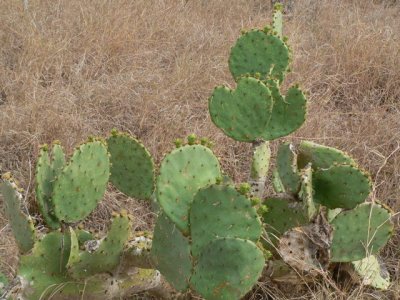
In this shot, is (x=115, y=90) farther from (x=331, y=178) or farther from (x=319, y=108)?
(x=331, y=178)

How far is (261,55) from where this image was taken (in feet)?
7.95

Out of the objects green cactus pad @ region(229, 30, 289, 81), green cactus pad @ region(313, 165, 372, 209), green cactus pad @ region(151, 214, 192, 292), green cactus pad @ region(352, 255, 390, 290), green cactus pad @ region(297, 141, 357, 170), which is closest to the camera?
green cactus pad @ region(151, 214, 192, 292)

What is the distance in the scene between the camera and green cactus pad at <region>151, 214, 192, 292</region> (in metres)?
1.61

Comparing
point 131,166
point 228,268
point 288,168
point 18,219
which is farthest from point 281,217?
point 18,219

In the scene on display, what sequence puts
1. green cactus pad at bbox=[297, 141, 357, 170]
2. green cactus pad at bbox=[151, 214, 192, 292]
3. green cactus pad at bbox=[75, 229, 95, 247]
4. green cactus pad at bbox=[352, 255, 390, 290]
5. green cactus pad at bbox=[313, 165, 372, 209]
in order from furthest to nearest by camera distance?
green cactus pad at bbox=[352, 255, 390, 290] → green cactus pad at bbox=[297, 141, 357, 170] → green cactus pad at bbox=[313, 165, 372, 209] → green cactus pad at bbox=[75, 229, 95, 247] → green cactus pad at bbox=[151, 214, 192, 292]

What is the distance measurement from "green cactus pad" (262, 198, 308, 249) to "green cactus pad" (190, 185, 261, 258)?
0.55 metres

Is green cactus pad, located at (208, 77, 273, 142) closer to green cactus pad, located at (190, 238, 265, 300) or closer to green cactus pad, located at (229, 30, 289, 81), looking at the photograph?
green cactus pad, located at (229, 30, 289, 81)

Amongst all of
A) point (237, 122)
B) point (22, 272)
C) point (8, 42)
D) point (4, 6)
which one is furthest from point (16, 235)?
point (4, 6)

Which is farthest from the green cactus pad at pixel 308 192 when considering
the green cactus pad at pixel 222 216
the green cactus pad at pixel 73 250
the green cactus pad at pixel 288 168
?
the green cactus pad at pixel 73 250

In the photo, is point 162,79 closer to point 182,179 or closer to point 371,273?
point 371,273

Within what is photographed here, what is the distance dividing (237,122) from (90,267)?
723 mm

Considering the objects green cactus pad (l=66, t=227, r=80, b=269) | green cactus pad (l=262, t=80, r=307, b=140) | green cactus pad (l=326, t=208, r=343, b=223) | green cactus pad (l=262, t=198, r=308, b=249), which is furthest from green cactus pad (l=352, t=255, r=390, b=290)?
green cactus pad (l=66, t=227, r=80, b=269)

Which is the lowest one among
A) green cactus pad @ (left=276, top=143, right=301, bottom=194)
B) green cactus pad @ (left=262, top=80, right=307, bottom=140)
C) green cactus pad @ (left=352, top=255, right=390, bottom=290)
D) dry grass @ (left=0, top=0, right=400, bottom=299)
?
green cactus pad @ (left=352, top=255, right=390, bottom=290)

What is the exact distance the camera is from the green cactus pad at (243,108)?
2039mm
